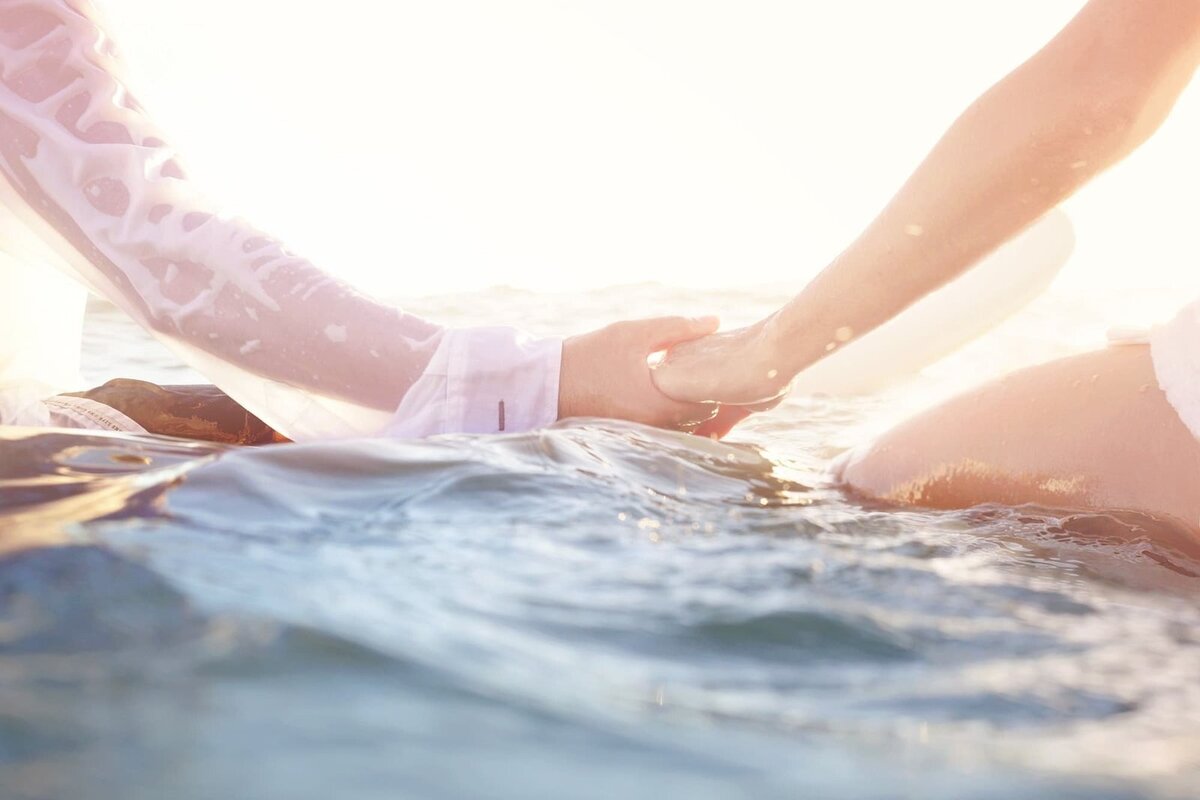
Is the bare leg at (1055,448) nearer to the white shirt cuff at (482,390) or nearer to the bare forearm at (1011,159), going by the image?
the bare forearm at (1011,159)

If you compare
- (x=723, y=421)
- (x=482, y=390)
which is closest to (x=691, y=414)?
(x=723, y=421)

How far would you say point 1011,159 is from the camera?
1302mm

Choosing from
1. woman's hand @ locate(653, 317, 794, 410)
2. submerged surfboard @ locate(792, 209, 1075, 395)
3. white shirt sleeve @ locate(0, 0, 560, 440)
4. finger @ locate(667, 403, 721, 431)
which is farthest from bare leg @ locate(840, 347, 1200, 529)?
white shirt sleeve @ locate(0, 0, 560, 440)

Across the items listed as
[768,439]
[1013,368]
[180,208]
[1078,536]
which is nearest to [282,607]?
[1078,536]

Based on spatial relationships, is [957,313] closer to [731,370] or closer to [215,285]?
[731,370]

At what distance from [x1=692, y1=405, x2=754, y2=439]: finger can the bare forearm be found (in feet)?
1.04

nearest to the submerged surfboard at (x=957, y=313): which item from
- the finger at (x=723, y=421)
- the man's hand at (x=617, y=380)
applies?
the finger at (x=723, y=421)

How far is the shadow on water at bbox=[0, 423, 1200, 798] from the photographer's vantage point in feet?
1.66

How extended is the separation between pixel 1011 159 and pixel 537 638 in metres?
0.96

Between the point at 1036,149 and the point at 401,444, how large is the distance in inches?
33.9

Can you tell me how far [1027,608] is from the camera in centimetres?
86

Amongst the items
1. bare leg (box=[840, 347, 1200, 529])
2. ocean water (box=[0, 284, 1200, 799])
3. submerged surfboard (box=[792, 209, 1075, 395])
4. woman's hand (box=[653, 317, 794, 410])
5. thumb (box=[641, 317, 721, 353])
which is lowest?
ocean water (box=[0, 284, 1200, 799])

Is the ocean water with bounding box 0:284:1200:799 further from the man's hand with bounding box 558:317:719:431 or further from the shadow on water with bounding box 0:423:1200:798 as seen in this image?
the man's hand with bounding box 558:317:719:431

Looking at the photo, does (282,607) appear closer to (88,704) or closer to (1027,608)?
(88,704)
